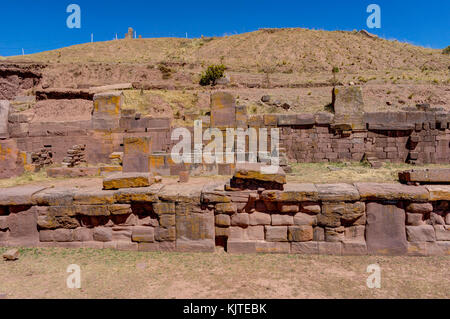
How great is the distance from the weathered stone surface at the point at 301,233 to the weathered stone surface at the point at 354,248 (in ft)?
1.96

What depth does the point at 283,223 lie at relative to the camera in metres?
5.41

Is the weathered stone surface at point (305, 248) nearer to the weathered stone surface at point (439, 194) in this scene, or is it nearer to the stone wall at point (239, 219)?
the stone wall at point (239, 219)

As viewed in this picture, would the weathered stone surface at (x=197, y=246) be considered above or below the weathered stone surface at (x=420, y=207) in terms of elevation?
below

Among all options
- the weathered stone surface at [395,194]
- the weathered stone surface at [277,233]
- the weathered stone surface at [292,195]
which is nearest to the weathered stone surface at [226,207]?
the weathered stone surface at [292,195]

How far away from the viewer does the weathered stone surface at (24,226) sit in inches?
227

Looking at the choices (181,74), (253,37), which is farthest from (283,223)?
(253,37)

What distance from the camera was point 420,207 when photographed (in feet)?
17.1

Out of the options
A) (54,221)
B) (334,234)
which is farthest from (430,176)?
(54,221)

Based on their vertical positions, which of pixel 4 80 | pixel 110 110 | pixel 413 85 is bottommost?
pixel 110 110

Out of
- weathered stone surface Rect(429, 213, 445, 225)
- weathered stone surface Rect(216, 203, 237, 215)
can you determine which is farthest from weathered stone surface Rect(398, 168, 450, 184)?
weathered stone surface Rect(216, 203, 237, 215)

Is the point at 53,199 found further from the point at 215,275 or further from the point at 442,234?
the point at 442,234

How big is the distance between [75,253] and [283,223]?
3770mm
